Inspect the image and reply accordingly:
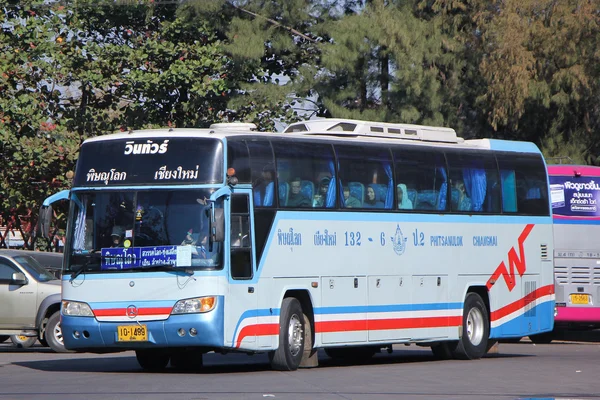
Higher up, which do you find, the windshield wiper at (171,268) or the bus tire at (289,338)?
the windshield wiper at (171,268)

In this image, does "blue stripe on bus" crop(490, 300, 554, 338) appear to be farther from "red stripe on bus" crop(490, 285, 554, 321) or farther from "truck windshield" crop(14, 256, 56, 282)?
"truck windshield" crop(14, 256, 56, 282)

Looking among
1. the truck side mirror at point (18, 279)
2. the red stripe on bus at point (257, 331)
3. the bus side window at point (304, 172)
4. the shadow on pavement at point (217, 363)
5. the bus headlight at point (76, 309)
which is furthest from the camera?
the truck side mirror at point (18, 279)

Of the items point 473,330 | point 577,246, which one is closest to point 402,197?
point 473,330

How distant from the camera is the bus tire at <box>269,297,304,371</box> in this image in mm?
16109

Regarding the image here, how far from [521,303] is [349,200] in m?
4.80

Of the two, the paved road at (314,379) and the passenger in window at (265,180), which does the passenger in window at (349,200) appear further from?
the paved road at (314,379)

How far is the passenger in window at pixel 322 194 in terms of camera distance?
55.3 ft

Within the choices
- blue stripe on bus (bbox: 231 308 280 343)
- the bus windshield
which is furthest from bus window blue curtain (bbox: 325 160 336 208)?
the bus windshield

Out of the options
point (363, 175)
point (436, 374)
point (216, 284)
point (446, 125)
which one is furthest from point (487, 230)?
point (446, 125)

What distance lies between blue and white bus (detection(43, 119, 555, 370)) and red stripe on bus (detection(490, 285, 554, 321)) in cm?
5

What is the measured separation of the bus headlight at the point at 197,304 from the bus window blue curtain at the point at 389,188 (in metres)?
3.99

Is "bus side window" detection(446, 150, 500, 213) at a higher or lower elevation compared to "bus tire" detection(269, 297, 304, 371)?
higher

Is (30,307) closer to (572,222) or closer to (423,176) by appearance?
(423,176)

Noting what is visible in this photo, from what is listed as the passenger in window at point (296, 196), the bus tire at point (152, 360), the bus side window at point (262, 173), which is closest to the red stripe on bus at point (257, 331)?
the bus side window at point (262, 173)
